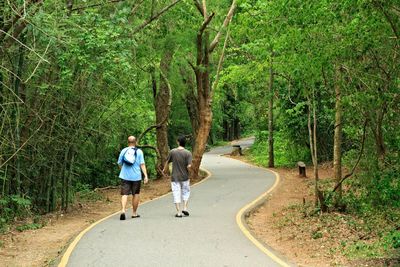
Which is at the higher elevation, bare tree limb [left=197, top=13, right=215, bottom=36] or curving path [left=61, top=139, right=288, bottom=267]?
bare tree limb [left=197, top=13, right=215, bottom=36]

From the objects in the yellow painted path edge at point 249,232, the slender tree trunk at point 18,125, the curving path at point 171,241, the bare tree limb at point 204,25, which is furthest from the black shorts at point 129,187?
the bare tree limb at point 204,25

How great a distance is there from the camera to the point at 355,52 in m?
10.4

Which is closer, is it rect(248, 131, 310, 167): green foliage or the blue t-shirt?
the blue t-shirt

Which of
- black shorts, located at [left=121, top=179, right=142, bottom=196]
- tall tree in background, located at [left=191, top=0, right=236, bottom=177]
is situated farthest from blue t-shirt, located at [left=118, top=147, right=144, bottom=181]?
tall tree in background, located at [left=191, top=0, right=236, bottom=177]

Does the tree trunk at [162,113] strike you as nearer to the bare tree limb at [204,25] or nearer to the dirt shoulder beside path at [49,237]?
the bare tree limb at [204,25]

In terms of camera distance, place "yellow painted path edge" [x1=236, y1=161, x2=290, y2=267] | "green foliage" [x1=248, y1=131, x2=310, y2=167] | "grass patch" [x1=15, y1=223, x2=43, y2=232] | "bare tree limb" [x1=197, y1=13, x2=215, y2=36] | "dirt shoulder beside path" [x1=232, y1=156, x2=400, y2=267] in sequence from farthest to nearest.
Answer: "green foliage" [x1=248, y1=131, x2=310, y2=167]
"bare tree limb" [x1=197, y1=13, x2=215, y2=36]
"grass patch" [x1=15, y1=223, x2=43, y2=232]
"dirt shoulder beside path" [x1=232, y1=156, x2=400, y2=267]
"yellow painted path edge" [x1=236, y1=161, x2=290, y2=267]

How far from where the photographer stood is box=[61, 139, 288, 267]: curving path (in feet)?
26.6

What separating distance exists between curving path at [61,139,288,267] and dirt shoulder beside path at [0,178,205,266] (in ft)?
1.99

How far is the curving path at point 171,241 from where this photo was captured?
320 inches

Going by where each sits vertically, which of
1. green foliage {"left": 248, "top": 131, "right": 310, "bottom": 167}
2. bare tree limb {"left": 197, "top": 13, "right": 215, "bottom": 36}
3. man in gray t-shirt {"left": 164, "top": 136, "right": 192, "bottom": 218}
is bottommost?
green foliage {"left": 248, "top": 131, "right": 310, "bottom": 167}

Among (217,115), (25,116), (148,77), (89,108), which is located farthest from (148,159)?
(217,115)

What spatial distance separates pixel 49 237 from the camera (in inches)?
460

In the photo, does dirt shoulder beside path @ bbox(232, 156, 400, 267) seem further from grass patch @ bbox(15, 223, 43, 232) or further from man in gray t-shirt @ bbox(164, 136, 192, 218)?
grass patch @ bbox(15, 223, 43, 232)

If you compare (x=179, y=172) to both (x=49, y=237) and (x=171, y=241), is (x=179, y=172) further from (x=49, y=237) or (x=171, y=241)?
(x=49, y=237)
